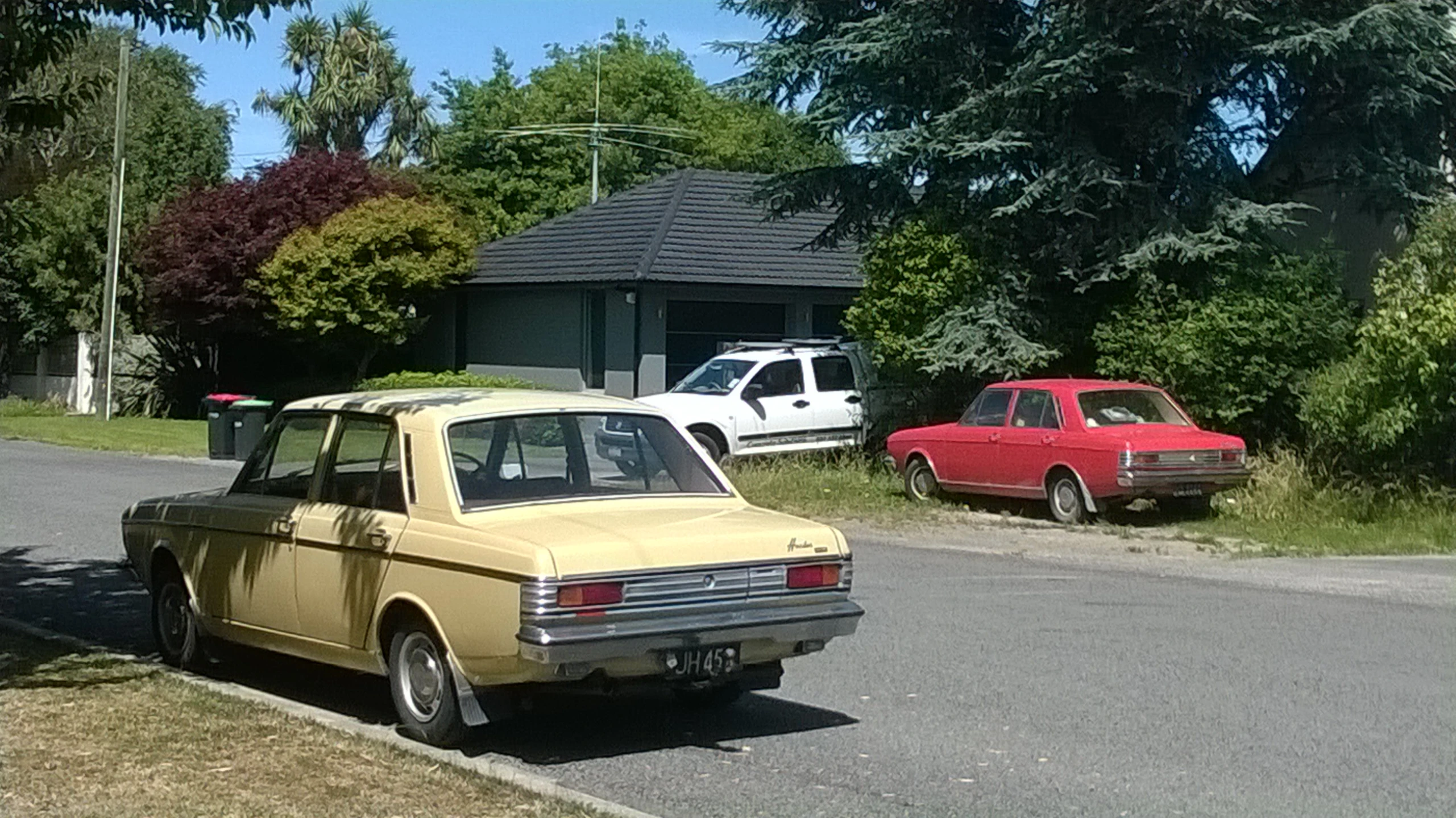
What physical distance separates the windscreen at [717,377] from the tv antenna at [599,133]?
88.6ft

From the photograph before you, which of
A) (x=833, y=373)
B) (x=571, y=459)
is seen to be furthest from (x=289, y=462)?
(x=833, y=373)

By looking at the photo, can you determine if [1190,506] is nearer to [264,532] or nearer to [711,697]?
[711,697]

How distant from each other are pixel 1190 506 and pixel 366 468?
43.6 ft

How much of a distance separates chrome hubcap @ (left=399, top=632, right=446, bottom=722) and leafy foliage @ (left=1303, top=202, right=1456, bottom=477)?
13.0m

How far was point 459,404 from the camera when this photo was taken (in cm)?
891

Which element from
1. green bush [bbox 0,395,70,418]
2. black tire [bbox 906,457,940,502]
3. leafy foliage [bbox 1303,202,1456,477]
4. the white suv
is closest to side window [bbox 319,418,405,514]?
leafy foliage [bbox 1303,202,1456,477]

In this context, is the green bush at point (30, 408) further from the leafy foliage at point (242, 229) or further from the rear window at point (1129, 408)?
the rear window at point (1129, 408)

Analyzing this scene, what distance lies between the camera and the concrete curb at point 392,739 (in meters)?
7.08

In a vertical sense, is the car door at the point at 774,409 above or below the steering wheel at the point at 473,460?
above

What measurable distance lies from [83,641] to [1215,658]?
6.92 m

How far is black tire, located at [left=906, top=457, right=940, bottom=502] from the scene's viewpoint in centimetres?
2144

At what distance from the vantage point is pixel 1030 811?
721 cm

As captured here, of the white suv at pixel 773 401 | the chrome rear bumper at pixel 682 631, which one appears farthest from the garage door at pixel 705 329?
the chrome rear bumper at pixel 682 631

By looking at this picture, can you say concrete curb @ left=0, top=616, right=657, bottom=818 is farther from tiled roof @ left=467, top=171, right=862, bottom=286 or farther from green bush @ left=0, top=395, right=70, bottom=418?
green bush @ left=0, top=395, right=70, bottom=418
